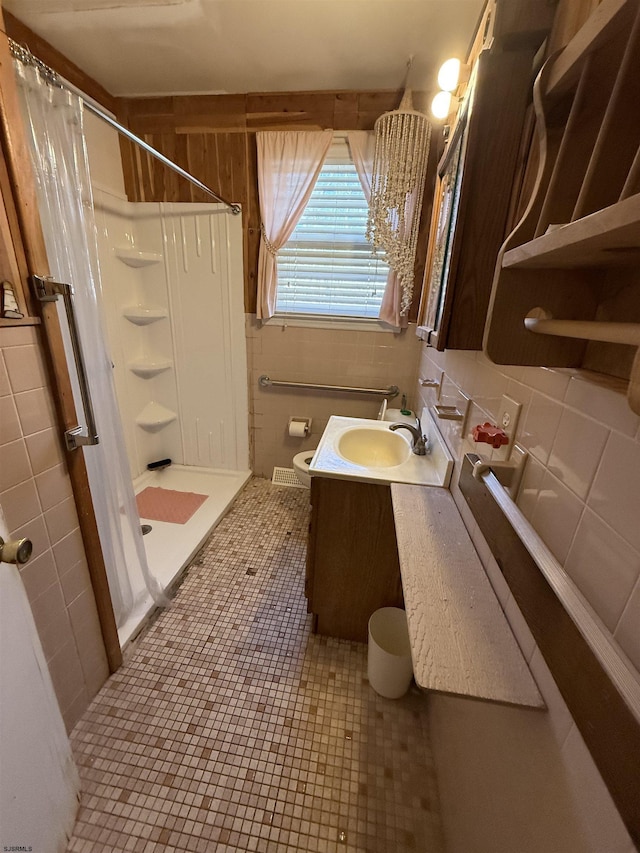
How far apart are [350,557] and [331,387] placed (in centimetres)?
130

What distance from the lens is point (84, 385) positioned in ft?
3.41

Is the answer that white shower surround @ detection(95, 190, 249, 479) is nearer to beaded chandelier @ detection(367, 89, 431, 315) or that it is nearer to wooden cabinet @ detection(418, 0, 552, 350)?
beaded chandelier @ detection(367, 89, 431, 315)

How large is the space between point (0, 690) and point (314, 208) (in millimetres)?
2488

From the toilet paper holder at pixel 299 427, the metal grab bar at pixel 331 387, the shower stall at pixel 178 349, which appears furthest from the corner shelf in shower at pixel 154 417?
the toilet paper holder at pixel 299 427

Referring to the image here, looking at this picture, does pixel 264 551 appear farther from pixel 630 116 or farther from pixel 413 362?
pixel 630 116

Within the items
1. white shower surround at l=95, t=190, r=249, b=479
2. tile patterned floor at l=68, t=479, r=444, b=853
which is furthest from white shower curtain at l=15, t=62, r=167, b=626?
white shower surround at l=95, t=190, r=249, b=479

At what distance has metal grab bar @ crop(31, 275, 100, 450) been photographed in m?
0.89

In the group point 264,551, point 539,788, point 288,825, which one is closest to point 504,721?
point 539,788

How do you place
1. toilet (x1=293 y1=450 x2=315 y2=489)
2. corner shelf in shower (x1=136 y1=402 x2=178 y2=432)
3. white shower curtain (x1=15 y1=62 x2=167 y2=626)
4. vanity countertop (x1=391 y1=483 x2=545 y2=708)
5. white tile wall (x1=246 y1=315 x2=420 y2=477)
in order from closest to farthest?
vanity countertop (x1=391 y1=483 x2=545 y2=708) → white shower curtain (x1=15 y1=62 x2=167 y2=626) → toilet (x1=293 y1=450 x2=315 y2=489) → white tile wall (x1=246 y1=315 x2=420 y2=477) → corner shelf in shower (x1=136 y1=402 x2=178 y2=432)

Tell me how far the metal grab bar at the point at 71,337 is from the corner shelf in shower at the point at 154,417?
162 cm

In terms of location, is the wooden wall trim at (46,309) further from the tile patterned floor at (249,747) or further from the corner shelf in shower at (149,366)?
the corner shelf in shower at (149,366)

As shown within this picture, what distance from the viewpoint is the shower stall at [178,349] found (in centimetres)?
217

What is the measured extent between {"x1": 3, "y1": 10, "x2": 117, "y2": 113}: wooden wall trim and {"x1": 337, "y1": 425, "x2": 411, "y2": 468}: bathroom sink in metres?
2.10

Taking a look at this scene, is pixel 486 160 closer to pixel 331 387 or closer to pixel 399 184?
pixel 399 184
